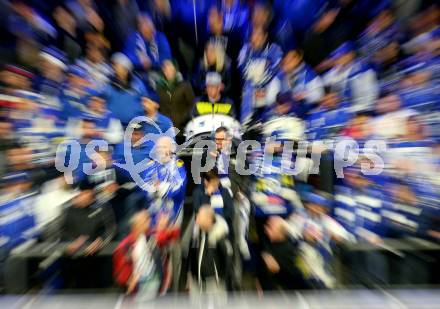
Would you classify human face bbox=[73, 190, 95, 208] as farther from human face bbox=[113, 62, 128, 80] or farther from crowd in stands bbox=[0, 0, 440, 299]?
human face bbox=[113, 62, 128, 80]

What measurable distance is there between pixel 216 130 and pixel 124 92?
38cm

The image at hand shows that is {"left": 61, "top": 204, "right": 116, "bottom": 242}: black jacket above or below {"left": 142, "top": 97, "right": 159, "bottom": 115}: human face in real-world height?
below

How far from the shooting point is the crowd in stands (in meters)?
1.07

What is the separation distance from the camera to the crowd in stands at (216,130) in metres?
1.07

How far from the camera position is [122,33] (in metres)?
1.07

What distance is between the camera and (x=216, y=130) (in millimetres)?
1110

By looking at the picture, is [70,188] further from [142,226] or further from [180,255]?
[180,255]

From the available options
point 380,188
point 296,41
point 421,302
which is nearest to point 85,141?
point 296,41

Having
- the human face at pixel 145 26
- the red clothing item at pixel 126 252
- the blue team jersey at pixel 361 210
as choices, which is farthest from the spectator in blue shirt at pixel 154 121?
the blue team jersey at pixel 361 210

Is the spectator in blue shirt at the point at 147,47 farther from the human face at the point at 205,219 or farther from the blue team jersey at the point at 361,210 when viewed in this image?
the blue team jersey at the point at 361,210


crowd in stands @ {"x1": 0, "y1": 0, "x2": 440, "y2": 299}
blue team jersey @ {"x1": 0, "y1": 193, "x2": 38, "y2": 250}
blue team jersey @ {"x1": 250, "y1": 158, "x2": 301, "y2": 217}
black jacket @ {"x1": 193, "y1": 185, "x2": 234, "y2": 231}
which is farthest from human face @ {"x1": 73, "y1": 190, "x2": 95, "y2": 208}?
blue team jersey @ {"x1": 250, "y1": 158, "x2": 301, "y2": 217}

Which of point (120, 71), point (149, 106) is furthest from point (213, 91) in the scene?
point (120, 71)

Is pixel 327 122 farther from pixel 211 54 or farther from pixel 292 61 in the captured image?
pixel 211 54

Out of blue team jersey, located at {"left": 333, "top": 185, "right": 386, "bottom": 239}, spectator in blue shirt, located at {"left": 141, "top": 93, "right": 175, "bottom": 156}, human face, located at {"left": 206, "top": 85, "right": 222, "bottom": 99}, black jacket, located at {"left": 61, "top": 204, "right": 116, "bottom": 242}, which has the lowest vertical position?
black jacket, located at {"left": 61, "top": 204, "right": 116, "bottom": 242}
